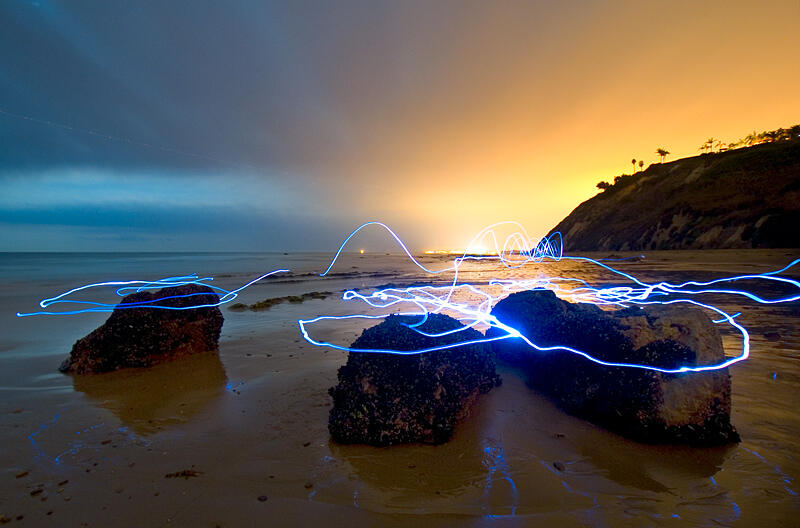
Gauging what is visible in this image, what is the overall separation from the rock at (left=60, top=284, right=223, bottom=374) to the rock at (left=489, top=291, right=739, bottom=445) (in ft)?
17.9

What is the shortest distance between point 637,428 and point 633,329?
827 millimetres

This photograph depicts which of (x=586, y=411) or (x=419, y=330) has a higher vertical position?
(x=419, y=330)

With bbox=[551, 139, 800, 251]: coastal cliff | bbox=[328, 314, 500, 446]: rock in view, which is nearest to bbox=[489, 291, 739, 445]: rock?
bbox=[328, 314, 500, 446]: rock

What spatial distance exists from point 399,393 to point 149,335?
446 centimetres

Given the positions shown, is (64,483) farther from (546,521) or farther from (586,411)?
(586,411)

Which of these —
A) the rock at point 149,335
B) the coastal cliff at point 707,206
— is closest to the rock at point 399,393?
the rock at point 149,335

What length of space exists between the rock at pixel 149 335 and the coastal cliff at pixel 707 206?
1426 inches

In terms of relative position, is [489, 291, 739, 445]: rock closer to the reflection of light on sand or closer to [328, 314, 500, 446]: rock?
[328, 314, 500, 446]: rock

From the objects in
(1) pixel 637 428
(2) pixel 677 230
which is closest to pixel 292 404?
(1) pixel 637 428

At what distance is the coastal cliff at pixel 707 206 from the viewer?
2703cm

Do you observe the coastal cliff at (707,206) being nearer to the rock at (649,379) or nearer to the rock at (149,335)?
the rock at (649,379)

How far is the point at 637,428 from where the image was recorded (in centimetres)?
284

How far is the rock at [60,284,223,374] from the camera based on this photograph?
16.2 feet

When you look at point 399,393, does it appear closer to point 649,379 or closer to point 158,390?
point 649,379
